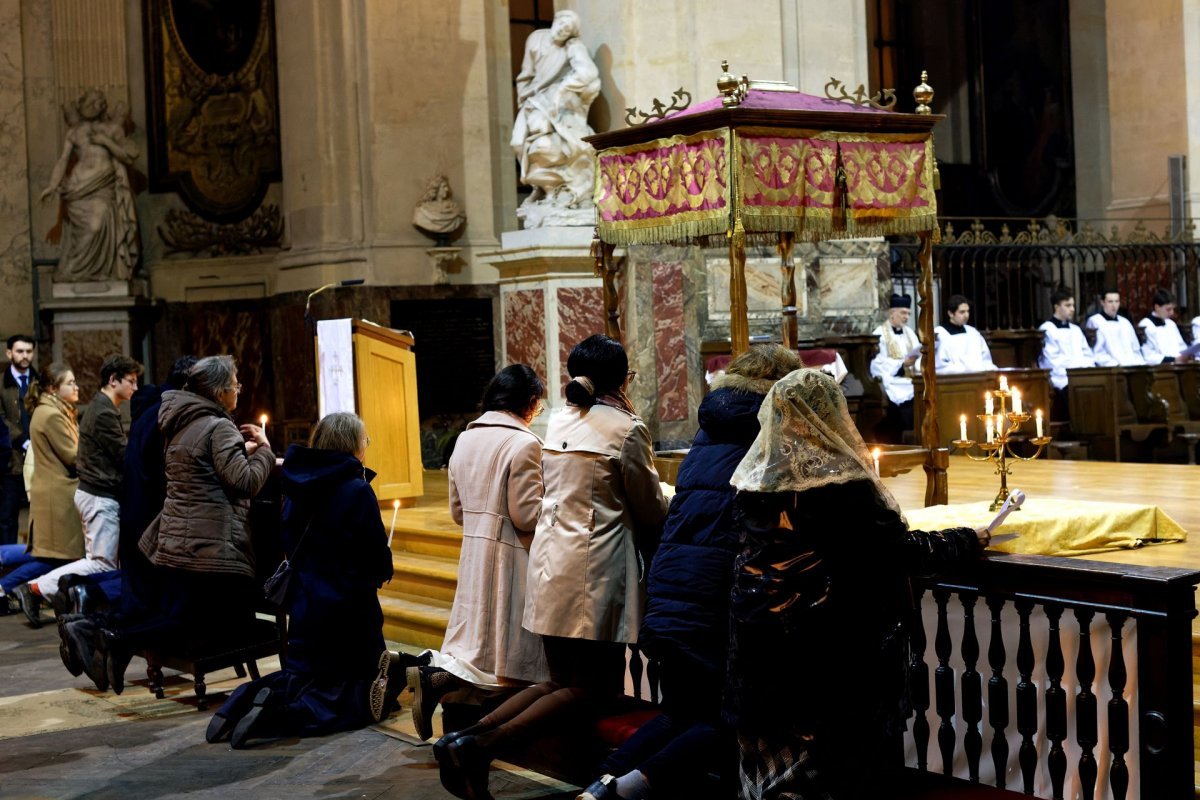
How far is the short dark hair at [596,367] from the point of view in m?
4.80

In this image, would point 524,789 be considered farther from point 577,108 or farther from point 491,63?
point 491,63

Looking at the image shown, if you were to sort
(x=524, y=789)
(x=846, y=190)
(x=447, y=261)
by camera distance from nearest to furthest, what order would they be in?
(x=524, y=789) → (x=846, y=190) → (x=447, y=261)

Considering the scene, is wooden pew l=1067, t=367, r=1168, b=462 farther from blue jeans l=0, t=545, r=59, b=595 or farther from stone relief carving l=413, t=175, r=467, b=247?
blue jeans l=0, t=545, r=59, b=595

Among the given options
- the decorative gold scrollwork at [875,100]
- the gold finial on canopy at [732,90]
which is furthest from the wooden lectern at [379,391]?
the decorative gold scrollwork at [875,100]

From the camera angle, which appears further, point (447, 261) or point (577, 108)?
point (447, 261)

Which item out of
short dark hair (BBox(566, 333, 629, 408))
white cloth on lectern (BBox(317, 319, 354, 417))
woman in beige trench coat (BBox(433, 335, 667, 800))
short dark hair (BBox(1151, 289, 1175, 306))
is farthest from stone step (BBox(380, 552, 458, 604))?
short dark hair (BBox(1151, 289, 1175, 306))

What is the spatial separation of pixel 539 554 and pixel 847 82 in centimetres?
792

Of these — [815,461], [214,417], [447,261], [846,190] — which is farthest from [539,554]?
[447,261]

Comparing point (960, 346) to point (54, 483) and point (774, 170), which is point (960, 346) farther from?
point (54, 483)

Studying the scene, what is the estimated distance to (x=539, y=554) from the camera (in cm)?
488

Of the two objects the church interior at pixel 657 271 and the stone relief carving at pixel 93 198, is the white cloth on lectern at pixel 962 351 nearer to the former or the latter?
the church interior at pixel 657 271

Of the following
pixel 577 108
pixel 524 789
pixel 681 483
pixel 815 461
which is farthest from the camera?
pixel 577 108

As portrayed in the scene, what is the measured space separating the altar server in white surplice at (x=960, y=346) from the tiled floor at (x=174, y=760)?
7.66m

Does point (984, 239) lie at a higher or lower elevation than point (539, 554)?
higher
